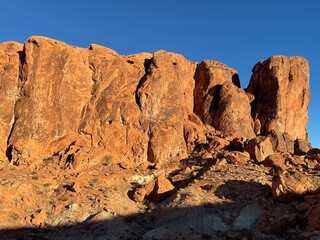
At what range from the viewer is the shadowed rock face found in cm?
3644

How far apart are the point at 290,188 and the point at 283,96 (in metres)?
23.0

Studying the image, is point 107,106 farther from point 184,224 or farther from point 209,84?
point 184,224

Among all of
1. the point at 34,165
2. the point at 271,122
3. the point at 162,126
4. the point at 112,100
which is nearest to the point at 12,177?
the point at 34,165

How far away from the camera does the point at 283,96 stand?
47188mm

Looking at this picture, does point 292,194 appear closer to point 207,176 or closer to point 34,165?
point 207,176

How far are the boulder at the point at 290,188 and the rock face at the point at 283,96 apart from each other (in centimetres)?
1872

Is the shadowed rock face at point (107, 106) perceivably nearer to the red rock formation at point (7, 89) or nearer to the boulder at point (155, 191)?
the red rock formation at point (7, 89)

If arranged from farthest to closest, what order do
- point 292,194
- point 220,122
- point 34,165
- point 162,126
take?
point 220,122
point 162,126
point 34,165
point 292,194

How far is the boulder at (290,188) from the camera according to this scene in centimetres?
2709

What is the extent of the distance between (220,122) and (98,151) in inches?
696

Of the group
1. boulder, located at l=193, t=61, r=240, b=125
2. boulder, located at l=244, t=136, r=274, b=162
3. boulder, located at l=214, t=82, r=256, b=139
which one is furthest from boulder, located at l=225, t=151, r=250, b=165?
boulder, located at l=193, t=61, r=240, b=125

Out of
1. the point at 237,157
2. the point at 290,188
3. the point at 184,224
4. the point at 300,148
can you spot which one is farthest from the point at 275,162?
the point at 184,224

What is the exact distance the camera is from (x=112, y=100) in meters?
39.9

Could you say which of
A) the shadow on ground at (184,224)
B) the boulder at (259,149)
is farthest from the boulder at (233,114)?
the shadow on ground at (184,224)
